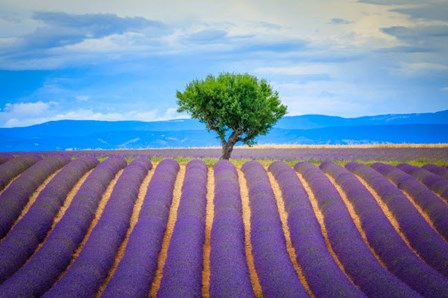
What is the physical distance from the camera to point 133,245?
1292 centimetres

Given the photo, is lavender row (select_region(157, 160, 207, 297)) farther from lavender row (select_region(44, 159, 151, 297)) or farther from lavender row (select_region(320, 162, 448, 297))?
lavender row (select_region(320, 162, 448, 297))

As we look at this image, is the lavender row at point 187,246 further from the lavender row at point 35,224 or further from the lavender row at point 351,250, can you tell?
the lavender row at point 35,224

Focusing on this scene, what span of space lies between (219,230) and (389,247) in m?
4.39

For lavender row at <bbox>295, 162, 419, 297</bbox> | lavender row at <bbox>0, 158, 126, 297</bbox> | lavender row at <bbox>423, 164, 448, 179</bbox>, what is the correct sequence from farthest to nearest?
lavender row at <bbox>423, 164, 448, 179</bbox> → lavender row at <bbox>0, 158, 126, 297</bbox> → lavender row at <bbox>295, 162, 419, 297</bbox>

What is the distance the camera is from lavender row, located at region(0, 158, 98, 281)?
12516 millimetres

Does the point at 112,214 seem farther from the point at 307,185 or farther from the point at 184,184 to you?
the point at 307,185

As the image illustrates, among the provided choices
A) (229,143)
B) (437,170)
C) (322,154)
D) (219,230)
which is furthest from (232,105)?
(219,230)

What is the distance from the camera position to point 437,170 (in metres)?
21.9

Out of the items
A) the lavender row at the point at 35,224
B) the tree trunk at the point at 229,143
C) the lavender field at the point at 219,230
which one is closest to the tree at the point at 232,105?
the tree trunk at the point at 229,143

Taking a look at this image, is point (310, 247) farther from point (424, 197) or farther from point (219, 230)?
point (424, 197)

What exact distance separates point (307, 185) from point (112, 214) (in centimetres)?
799

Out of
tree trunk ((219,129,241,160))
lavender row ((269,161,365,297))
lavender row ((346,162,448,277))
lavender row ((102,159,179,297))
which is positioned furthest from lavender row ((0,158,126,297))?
tree trunk ((219,129,241,160))

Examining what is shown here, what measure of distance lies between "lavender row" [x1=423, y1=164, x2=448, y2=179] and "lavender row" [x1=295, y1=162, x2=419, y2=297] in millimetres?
5132

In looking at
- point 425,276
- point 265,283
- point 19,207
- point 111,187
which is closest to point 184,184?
point 111,187
